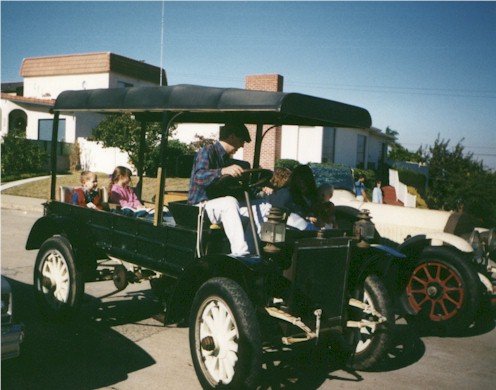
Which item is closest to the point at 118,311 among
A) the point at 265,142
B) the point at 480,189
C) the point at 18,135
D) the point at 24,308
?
the point at 24,308

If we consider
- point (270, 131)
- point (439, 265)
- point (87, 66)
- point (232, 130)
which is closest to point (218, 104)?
point (232, 130)

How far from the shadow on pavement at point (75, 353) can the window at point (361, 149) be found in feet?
91.3

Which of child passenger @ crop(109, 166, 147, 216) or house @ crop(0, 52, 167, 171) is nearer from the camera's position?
child passenger @ crop(109, 166, 147, 216)

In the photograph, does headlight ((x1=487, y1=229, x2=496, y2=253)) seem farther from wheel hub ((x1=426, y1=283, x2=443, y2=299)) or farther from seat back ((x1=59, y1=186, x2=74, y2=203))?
seat back ((x1=59, y1=186, x2=74, y2=203))

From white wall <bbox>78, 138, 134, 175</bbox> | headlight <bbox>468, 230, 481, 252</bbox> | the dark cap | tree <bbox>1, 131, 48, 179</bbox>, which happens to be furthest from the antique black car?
white wall <bbox>78, 138, 134, 175</bbox>

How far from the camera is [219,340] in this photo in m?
3.78

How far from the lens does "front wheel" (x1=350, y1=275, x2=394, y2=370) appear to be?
419 cm

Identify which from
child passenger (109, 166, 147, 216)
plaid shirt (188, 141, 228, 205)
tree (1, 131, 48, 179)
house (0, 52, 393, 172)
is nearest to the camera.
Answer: plaid shirt (188, 141, 228, 205)

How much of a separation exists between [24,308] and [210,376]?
9.61ft

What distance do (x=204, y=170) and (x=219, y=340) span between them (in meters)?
1.42

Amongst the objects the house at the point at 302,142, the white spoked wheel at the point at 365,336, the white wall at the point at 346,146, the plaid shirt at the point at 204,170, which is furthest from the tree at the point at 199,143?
the white spoked wheel at the point at 365,336

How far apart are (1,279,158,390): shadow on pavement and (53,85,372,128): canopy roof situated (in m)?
2.16

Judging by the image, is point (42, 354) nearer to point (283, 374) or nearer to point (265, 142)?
point (283, 374)

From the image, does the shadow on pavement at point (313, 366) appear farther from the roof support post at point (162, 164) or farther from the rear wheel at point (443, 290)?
the roof support post at point (162, 164)
